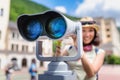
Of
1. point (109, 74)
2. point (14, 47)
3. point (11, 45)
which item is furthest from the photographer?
point (14, 47)

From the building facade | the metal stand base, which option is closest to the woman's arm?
the metal stand base

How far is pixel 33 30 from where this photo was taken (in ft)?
9.00

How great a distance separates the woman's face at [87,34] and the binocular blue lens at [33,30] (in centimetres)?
54

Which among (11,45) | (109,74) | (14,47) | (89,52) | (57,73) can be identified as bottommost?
(109,74)

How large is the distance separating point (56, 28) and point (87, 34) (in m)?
0.54

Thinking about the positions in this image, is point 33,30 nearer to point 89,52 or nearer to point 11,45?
point 89,52

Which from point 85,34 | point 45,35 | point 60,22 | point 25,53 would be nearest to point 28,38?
point 45,35

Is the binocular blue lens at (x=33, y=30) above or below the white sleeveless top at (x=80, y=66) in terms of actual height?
above

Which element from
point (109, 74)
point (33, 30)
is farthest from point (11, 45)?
point (33, 30)

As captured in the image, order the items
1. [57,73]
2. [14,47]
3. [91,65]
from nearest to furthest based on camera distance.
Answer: [57,73] < [91,65] < [14,47]

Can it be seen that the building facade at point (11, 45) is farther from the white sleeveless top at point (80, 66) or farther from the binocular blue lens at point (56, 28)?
the binocular blue lens at point (56, 28)

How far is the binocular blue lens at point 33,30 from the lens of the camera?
269 cm

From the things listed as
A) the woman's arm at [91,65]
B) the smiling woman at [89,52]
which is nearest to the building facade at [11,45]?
the smiling woman at [89,52]

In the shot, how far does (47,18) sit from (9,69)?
14.4 metres
